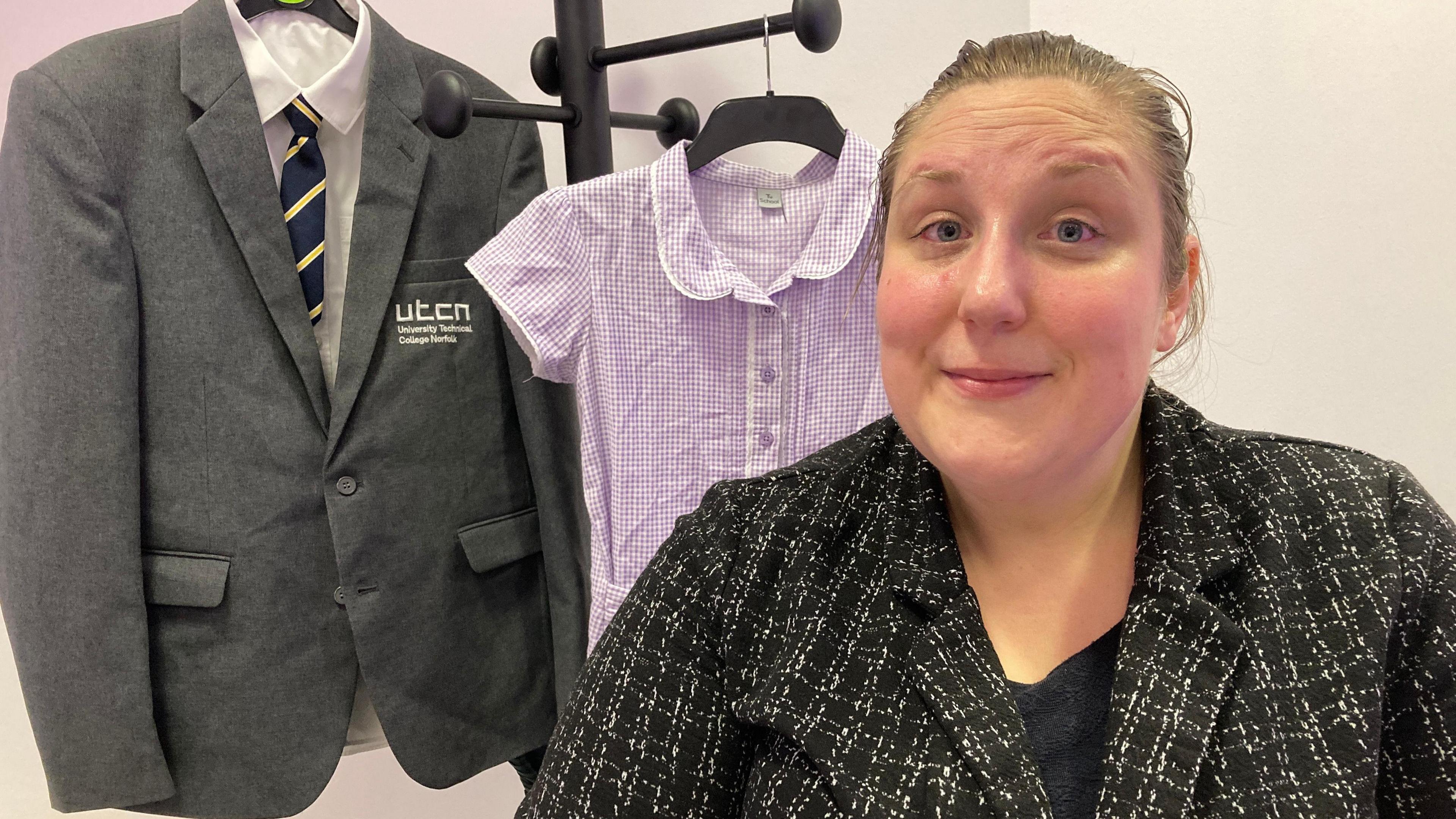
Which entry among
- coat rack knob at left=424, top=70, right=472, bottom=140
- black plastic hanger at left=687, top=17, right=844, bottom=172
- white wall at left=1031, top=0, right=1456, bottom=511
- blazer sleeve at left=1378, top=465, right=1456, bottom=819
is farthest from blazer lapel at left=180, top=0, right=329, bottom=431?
white wall at left=1031, top=0, right=1456, bottom=511

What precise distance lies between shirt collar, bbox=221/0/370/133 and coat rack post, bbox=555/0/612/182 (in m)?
0.27

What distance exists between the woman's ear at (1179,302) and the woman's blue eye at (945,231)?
→ 22 cm

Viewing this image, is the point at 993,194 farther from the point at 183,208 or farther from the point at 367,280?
the point at 183,208

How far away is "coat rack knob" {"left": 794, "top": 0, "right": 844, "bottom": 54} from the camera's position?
1227 mm

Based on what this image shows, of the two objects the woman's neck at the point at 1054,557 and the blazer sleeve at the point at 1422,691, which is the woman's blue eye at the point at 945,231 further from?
the blazer sleeve at the point at 1422,691

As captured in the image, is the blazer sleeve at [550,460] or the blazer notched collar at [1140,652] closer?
the blazer notched collar at [1140,652]

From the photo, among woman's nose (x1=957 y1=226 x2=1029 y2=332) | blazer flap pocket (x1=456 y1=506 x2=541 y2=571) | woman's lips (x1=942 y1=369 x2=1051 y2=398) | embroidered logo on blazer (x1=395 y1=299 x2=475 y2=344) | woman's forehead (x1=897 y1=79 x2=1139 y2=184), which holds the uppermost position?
woman's forehead (x1=897 y1=79 x2=1139 y2=184)

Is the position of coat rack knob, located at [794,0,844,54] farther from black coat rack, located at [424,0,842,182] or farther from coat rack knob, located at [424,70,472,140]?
coat rack knob, located at [424,70,472,140]

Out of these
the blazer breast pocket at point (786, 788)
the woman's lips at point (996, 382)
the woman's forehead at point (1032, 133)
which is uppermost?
the woman's forehead at point (1032, 133)

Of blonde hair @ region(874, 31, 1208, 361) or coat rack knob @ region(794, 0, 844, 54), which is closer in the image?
blonde hair @ region(874, 31, 1208, 361)

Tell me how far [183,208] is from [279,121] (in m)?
0.18

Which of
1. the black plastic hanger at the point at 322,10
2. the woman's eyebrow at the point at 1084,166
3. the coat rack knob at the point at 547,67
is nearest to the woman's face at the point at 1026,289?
the woman's eyebrow at the point at 1084,166

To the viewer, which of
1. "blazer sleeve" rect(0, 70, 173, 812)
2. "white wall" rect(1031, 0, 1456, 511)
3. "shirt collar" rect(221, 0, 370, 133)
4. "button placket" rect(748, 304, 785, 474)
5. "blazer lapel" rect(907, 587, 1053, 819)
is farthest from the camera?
"white wall" rect(1031, 0, 1456, 511)

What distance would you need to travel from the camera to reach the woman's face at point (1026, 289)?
83cm
